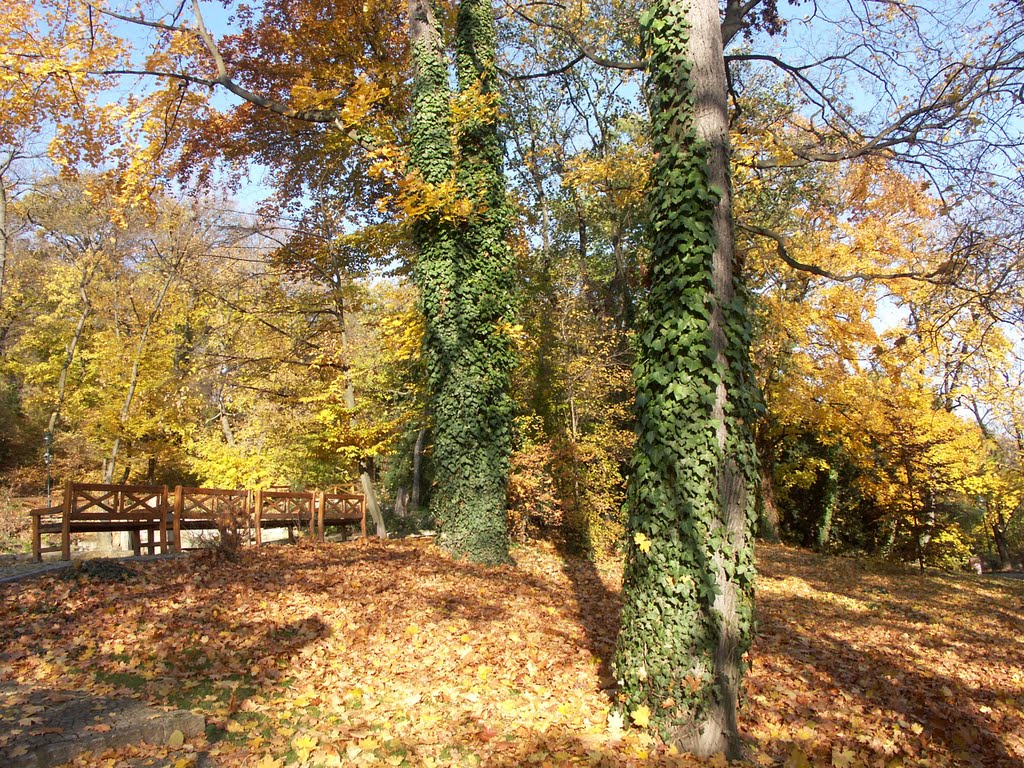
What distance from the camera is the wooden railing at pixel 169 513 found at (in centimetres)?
880

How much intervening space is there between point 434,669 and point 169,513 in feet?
22.0

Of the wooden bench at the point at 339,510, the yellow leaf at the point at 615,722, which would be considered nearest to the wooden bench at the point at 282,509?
the wooden bench at the point at 339,510

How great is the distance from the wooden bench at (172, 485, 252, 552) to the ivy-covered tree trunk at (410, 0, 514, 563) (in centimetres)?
330

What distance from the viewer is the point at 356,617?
6.97 m

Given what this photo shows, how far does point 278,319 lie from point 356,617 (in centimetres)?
1109

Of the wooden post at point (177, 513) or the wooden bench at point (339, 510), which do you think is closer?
the wooden post at point (177, 513)

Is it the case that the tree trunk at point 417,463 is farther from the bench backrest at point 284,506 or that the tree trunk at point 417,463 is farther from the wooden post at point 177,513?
the wooden post at point 177,513

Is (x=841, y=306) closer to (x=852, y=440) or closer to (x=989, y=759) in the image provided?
(x=852, y=440)

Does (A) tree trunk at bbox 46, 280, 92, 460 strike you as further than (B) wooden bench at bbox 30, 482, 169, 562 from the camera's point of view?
Yes

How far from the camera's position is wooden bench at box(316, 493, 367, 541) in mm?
12930

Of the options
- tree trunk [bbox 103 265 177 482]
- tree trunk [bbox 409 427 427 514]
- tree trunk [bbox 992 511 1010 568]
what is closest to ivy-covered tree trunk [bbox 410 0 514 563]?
tree trunk [bbox 103 265 177 482]

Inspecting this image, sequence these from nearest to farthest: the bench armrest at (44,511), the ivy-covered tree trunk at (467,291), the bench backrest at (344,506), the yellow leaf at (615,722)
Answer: the yellow leaf at (615,722) → the bench armrest at (44,511) → the ivy-covered tree trunk at (467,291) → the bench backrest at (344,506)

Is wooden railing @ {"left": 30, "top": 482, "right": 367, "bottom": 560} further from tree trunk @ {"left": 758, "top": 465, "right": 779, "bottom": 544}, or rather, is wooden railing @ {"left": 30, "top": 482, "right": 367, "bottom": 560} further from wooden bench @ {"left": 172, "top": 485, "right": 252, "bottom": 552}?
tree trunk @ {"left": 758, "top": 465, "right": 779, "bottom": 544}

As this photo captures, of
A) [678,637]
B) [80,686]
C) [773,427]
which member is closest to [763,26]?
[678,637]
